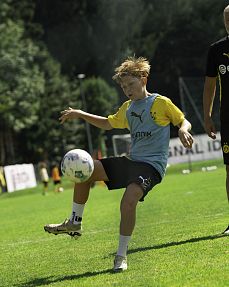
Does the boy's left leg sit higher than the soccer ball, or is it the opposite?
the soccer ball

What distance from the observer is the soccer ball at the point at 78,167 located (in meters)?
6.82

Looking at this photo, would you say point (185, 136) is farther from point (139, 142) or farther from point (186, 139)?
point (139, 142)

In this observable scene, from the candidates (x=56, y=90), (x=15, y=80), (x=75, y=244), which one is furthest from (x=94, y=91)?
(x=75, y=244)

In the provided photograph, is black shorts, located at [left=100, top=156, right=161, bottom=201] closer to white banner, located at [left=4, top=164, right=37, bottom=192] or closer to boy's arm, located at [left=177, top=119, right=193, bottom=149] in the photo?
boy's arm, located at [left=177, top=119, right=193, bottom=149]

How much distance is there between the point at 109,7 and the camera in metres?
64.2

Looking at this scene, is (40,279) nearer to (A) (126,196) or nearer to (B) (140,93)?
(A) (126,196)

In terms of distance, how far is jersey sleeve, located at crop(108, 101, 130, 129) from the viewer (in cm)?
735

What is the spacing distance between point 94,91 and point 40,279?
61651mm

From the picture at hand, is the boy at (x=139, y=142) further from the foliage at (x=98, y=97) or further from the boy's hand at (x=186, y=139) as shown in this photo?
the foliage at (x=98, y=97)

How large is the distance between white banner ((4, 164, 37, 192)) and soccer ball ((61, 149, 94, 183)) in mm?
31341

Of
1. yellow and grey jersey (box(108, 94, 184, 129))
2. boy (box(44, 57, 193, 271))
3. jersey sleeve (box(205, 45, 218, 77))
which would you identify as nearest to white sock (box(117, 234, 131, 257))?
boy (box(44, 57, 193, 271))

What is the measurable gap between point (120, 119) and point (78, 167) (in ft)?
2.75

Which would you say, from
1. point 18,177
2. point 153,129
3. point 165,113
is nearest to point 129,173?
point 153,129

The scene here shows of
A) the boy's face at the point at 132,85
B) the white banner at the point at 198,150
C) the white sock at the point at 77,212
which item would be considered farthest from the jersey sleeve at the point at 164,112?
the white banner at the point at 198,150
